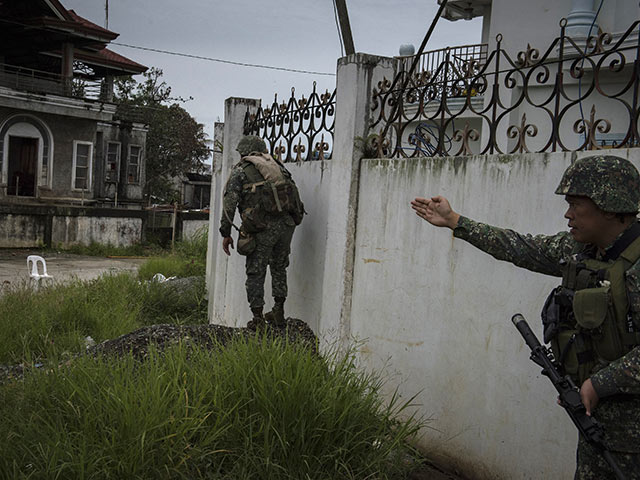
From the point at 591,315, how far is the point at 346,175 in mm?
2970

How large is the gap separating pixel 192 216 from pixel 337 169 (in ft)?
55.3

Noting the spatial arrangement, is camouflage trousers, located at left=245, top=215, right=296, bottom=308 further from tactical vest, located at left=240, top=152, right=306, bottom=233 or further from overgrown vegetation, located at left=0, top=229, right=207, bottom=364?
overgrown vegetation, located at left=0, top=229, right=207, bottom=364

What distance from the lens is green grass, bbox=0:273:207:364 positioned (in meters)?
5.56

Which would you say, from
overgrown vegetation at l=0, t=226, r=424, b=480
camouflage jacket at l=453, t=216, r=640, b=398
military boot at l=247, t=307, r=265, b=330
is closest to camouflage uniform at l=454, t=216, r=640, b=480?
camouflage jacket at l=453, t=216, r=640, b=398

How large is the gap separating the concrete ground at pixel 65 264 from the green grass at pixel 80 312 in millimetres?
3894

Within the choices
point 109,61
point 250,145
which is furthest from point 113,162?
point 250,145

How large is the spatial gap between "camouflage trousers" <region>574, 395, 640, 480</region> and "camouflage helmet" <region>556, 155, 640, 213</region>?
0.66 metres

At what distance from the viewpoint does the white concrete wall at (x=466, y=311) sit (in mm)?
3359

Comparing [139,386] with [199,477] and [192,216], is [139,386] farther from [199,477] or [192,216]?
[192,216]

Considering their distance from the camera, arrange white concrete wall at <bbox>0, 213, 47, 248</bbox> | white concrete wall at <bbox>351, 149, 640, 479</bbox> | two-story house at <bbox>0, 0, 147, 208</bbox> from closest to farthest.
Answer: white concrete wall at <bbox>351, 149, 640, 479</bbox>, white concrete wall at <bbox>0, 213, 47, 248</bbox>, two-story house at <bbox>0, 0, 147, 208</bbox>

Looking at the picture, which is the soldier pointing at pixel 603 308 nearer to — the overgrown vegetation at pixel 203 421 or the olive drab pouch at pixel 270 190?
the overgrown vegetation at pixel 203 421

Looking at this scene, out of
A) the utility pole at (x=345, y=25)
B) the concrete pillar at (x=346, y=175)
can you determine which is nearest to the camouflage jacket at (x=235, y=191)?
the concrete pillar at (x=346, y=175)

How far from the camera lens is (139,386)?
3.09 meters

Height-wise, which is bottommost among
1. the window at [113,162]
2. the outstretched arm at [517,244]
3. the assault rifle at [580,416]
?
the assault rifle at [580,416]
